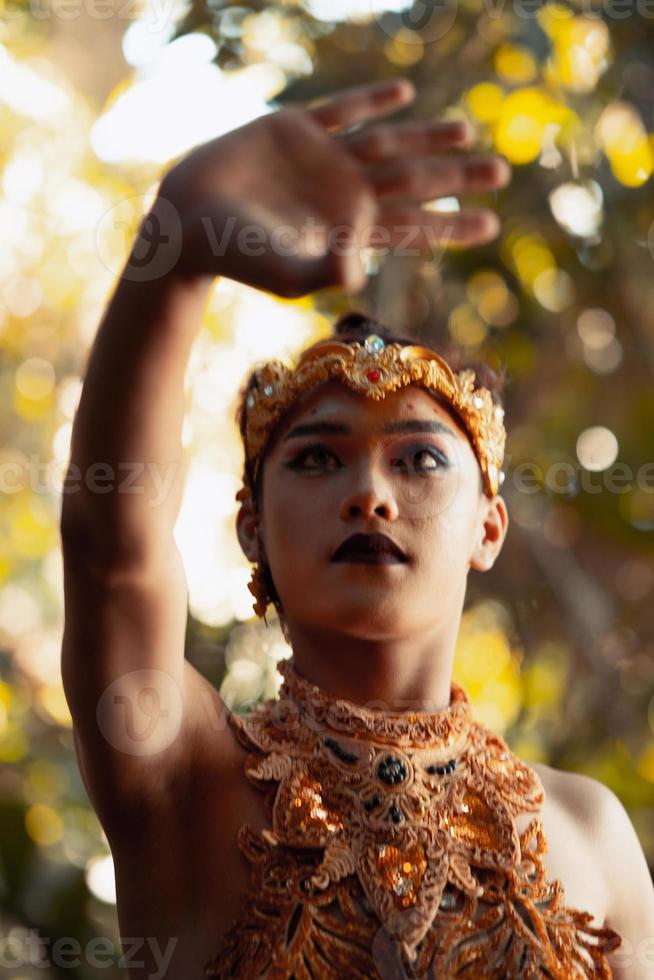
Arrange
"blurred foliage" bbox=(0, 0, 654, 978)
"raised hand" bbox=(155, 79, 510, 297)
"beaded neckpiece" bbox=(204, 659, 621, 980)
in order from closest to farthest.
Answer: "raised hand" bbox=(155, 79, 510, 297) < "beaded neckpiece" bbox=(204, 659, 621, 980) < "blurred foliage" bbox=(0, 0, 654, 978)

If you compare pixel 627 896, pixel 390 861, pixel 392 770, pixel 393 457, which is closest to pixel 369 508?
pixel 393 457

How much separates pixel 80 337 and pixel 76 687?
143 inches

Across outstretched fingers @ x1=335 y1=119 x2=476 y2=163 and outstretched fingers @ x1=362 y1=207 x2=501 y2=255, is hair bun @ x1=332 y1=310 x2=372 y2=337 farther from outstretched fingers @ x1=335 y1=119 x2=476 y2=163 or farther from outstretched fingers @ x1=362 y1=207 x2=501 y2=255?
outstretched fingers @ x1=335 y1=119 x2=476 y2=163

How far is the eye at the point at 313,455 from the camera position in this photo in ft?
6.45

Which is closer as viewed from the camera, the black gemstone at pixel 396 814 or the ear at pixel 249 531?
the black gemstone at pixel 396 814

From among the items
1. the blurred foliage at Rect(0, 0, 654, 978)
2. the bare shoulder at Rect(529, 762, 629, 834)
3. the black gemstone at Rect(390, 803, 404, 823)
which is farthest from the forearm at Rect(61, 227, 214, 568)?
the blurred foliage at Rect(0, 0, 654, 978)

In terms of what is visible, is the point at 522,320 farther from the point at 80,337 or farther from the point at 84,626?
the point at 84,626

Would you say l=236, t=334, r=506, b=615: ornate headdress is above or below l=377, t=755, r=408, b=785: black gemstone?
above

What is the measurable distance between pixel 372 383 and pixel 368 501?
0.21m

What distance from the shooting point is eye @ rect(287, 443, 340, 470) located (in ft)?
6.45

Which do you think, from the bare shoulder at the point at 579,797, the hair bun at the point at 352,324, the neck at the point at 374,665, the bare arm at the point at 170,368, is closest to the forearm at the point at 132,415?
the bare arm at the point at 170,368

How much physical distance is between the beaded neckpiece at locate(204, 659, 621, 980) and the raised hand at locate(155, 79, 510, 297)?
70 centimetres

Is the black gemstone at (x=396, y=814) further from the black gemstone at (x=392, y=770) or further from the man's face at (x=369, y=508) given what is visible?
the man's face at (x=369, y=508)

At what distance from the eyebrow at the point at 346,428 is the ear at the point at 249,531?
166 mm
